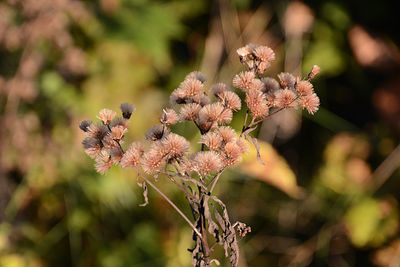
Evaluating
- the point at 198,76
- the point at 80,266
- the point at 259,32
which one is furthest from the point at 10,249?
the point at 259,32

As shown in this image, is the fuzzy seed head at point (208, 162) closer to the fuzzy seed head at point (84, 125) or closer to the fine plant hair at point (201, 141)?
the fine plant hair at point (201, 141)

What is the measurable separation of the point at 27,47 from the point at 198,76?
931mm

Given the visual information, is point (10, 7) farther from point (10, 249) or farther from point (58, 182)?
point (10, 249)

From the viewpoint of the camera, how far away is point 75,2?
1.35m

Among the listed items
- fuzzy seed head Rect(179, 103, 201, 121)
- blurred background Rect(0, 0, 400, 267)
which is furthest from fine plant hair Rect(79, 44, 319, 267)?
blurred background Rect(0, 0, 400, 267)

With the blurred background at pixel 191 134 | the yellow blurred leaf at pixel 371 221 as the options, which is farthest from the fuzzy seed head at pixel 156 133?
the yellow blurred leaf at pixel 371 221

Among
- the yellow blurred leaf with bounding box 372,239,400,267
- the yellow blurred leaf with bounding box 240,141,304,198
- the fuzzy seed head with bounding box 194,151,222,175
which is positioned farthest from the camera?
the yellow blurred leaf with bounding box 240,141,304,198

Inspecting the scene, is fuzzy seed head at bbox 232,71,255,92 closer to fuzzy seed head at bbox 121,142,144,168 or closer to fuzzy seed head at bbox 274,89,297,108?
fuzzy seed head at bbox 274,89,297,108

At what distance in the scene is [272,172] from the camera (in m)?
1.29

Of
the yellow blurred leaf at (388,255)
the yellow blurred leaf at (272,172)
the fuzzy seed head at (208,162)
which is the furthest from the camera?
the yellow blurred leaf at (272,172)

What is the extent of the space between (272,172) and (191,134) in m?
0.28

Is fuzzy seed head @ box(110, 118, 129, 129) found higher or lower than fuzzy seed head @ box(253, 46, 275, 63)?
lower

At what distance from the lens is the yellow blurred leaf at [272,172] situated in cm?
128

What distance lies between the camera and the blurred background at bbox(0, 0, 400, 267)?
1203 mm
